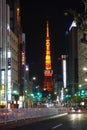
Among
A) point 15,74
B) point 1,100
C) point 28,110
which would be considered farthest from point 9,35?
point 28,110

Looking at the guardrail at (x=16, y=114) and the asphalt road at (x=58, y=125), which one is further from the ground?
the guardrail at (x=16, y=114)

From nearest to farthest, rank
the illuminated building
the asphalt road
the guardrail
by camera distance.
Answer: the asphalt road < the guardrail < the illuminated building

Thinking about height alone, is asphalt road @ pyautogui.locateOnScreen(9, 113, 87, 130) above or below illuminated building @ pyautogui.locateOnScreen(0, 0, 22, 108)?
below

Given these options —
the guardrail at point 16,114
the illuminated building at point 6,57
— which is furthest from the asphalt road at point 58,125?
the illuminated building at point 6,57

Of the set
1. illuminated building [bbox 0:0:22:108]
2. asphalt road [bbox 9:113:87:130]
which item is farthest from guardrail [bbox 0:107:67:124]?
illuminated building [bbox 0:0:22:108]

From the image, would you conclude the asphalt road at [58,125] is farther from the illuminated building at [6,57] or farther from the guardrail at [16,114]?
the illuminated building at [6,57]

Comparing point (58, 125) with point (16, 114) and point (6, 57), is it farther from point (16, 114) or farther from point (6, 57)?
point (6, 57)

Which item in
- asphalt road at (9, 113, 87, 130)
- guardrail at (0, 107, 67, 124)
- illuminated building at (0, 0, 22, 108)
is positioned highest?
illuminated building at (0, 0, 22, 108)

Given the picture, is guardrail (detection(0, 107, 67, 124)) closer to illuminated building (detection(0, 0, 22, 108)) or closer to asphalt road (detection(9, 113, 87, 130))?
asphalt road (detection(9, 113, 87, 130))

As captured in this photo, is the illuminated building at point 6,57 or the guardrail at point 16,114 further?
the illuminated building at point 6,57

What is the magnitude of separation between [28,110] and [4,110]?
13.6 meters

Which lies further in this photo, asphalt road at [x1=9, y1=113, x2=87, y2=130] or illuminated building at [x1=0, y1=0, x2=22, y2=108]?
illuminated building at [x1=0, y1=0, x2=22, y2=108]

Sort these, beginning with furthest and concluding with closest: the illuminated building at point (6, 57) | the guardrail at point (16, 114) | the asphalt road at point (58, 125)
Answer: the illuminated building at point (6, 57)
the guardrail at point (16, 114)
the asphalt road at point (58, 125)

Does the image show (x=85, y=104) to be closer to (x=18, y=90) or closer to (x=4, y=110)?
(x=18, y=90)
